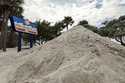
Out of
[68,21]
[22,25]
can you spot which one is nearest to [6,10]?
[22,25]

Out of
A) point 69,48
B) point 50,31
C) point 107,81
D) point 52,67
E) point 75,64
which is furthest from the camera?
point 50,31

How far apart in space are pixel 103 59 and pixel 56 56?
3.72 feet

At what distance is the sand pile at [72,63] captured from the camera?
584 cm

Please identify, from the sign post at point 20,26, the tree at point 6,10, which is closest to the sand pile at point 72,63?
the sign post at point 20,26

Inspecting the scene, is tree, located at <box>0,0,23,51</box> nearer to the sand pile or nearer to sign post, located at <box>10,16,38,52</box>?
sign post, located at <box>10,16,38,52</box>

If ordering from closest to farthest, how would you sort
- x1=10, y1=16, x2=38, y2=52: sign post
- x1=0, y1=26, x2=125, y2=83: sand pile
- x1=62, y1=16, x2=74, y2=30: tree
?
x1=0, y1=26, x2=125, y2=83: sand pile < x1=10, y1=16, x2=38, y2=52: sign post < x1=62, y1=16, x2=74, y2=30: tree

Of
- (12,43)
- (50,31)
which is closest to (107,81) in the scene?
(12,43)

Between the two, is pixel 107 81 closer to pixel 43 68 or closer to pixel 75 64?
pixel 75 64

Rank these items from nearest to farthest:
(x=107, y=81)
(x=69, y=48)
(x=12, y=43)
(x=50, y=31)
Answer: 1. (x=107, y=81)
2. (x=69, y=48)
3. (x=12, y=43)
4. (x=50, y=31)

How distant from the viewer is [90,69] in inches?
235

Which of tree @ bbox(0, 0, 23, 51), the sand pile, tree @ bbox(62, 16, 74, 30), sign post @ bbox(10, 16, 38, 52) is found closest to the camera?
the sand pile

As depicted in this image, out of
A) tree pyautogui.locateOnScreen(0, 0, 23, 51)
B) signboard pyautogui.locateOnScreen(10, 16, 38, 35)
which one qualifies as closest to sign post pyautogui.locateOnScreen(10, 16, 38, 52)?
signboard pyautogui.locateOnScreen(10, 16, 38, 35)

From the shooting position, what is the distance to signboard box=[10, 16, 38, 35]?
23862mm

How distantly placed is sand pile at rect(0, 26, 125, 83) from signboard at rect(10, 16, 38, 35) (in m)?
16.3
